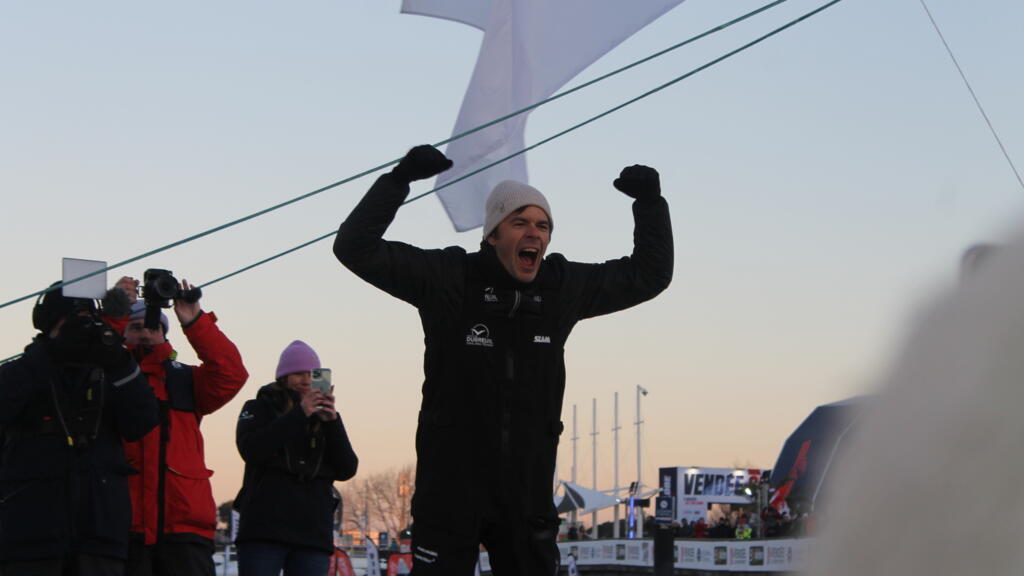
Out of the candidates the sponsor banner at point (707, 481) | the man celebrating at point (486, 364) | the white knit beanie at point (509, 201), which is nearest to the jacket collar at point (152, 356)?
the man celebrating at point (486, 364)

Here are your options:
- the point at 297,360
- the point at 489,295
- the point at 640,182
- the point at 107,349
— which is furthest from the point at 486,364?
the point at 297,360

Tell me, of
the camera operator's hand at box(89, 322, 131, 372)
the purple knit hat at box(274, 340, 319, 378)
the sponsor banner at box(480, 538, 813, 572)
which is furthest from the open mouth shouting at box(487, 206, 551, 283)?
the sponsor banner at box(480, 538, 813, 572)

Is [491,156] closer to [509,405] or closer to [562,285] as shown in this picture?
[562,285]

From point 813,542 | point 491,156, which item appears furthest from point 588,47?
point 813,542

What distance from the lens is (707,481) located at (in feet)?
244

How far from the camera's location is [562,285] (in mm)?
4410

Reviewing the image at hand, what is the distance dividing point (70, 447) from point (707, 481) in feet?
233

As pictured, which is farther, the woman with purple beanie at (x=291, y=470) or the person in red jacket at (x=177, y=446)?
the woman with purple beanie at (x=291, y=470)

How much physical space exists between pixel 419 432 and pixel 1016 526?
3.81 m

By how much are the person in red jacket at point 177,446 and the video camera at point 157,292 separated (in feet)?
0.30

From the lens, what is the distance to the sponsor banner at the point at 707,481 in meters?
73.3

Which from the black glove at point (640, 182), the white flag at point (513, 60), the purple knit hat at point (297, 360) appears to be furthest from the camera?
the purple knit hat at point (297, 360)

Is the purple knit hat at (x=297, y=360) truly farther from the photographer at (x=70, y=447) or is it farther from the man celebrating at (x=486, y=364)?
the man celebrating at (x=486, y=364)

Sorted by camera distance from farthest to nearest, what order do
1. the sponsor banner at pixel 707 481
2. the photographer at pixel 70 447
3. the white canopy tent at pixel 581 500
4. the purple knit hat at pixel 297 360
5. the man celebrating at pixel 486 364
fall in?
the sponsor banner at pixel 707 481
the white canopy tent at pixel 581 500
the purple knit hat at pixel 297 360
the photographer at pixel 70 447
the man celebrating at pixel 486 364
